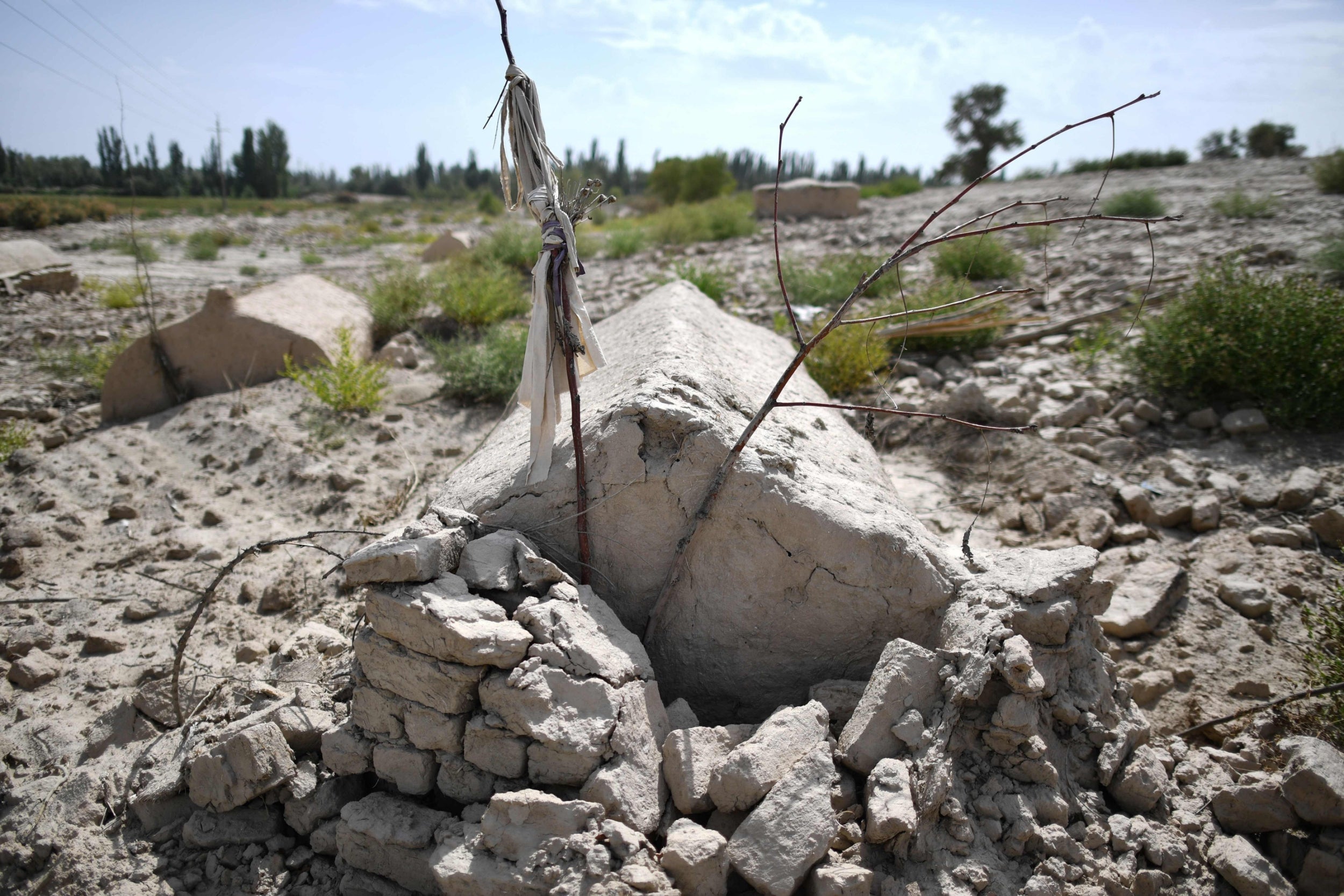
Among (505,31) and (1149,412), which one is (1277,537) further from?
(505,31)

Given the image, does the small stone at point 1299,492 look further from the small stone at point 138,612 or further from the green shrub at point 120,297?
the green shrub at point 120,297

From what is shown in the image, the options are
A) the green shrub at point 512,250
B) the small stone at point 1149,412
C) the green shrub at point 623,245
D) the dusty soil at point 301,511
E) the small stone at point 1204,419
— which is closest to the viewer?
the dusty soil at point 301,511

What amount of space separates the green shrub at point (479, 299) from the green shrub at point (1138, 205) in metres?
8.22

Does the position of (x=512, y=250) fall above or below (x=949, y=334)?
above

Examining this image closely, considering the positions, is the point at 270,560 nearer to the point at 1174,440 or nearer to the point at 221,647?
the point at 221,647

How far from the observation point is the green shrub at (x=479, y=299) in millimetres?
6578

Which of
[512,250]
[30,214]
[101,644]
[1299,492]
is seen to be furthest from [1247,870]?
[30,214]

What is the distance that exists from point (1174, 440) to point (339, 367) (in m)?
5.43

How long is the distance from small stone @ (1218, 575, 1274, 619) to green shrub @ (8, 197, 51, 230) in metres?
16.0

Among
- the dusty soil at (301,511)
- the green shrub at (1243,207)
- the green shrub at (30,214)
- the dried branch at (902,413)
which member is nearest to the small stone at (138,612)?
the dusty soil at (301,511)

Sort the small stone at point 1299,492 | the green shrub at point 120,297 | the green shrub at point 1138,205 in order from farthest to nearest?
the green shrub at point 1138,205, the green shrub at point 120,297, the small stone at point 1299,492

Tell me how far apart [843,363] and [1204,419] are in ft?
7.26

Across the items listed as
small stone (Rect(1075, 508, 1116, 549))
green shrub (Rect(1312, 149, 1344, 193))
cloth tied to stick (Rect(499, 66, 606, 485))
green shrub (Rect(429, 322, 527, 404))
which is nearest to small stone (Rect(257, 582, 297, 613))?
cloth tied to stick (Rect(499, 66, 606, 485))

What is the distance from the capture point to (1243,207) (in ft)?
26.8
